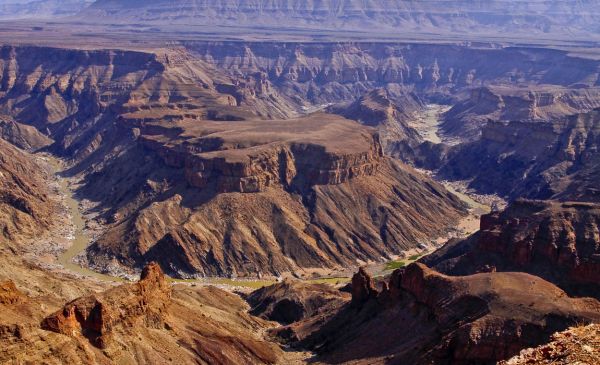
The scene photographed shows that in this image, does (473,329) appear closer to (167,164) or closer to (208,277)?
(208,277)

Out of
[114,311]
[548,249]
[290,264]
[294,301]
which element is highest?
[114,311]

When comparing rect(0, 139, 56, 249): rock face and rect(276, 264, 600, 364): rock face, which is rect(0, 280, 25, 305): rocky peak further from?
rect(0, 139, 56, 249): rock face

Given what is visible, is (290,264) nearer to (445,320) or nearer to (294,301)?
(294,301)

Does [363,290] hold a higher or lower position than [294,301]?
higher

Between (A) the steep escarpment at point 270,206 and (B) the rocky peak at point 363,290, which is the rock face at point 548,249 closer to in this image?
(B) the rocky peak at point 363,290

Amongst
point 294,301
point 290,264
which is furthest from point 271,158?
point 294,301

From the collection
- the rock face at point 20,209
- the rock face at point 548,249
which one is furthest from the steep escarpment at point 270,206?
the rock face at point 548,249
